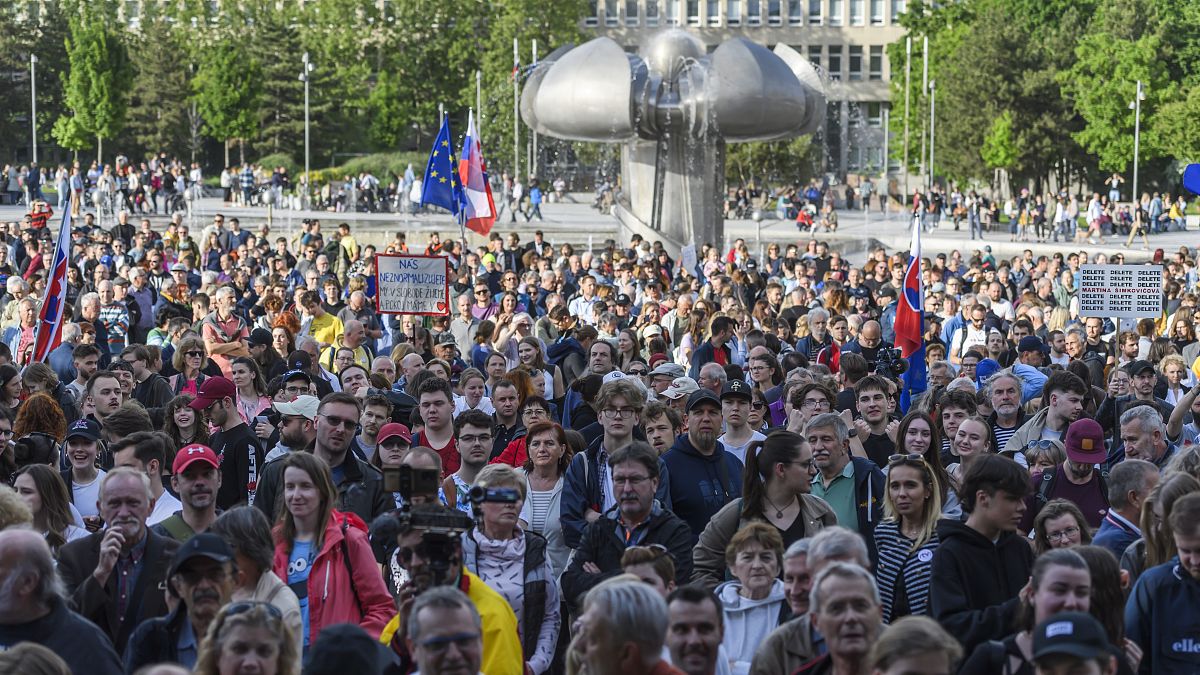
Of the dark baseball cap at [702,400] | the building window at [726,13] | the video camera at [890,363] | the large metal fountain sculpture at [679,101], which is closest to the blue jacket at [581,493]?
the dark baseball cap at [702,400]

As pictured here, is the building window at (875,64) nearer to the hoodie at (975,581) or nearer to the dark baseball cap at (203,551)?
the hoodie at (975,581)

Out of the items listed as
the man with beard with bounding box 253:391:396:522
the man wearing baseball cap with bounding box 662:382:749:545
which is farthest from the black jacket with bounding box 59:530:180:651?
the man wearing baseball cap with bounding box 662:382:749:545

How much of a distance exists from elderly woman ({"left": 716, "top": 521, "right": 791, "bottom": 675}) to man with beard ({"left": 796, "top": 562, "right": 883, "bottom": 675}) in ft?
3.92

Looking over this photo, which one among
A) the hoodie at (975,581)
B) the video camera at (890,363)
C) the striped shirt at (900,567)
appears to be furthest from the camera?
the video camera at (890,363)

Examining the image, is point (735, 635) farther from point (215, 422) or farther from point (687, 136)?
point (687, 136)

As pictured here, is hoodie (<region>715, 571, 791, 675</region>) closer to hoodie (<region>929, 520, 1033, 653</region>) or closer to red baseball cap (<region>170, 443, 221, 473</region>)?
hoodie (<region>929, 520, 1033, 653</region>)

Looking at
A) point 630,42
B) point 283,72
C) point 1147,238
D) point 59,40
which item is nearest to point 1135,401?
point 1147,238

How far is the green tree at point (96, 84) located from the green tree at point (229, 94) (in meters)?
3.09

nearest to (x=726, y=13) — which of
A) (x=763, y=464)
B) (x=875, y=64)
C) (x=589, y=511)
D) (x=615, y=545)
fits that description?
(x=875, y=64)

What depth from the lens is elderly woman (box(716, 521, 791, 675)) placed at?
7.14 m

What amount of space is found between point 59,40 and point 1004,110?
39911 mm

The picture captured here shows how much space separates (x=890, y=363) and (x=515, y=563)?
649 centimetres

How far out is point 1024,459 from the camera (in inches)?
405

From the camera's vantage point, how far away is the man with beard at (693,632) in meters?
6.17
